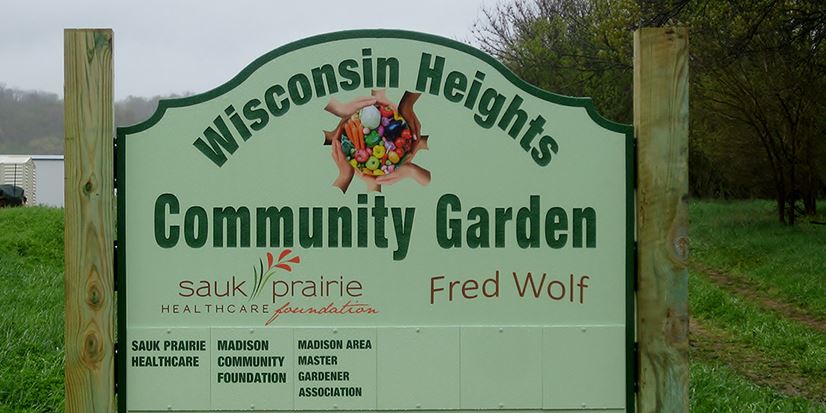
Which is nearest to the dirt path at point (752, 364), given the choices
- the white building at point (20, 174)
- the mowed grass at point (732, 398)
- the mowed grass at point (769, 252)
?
the mowed grass at point (732, 398)

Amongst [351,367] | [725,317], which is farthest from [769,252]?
[351,367]

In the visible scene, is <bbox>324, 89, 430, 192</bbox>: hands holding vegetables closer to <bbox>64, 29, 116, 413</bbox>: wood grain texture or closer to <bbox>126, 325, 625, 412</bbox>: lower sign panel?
<bbox>126, 325, 625, 412</bbox>: lower sign panel

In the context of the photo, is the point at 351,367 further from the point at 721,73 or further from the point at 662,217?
the point at 721,73

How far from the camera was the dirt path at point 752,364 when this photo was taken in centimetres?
938

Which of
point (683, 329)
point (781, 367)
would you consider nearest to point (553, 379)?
point (683, 329)

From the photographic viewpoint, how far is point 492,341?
4.12 m

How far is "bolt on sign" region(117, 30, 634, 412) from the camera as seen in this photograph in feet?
13.5

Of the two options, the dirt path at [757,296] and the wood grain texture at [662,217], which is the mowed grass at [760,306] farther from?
the wood grain texture at [662,217]

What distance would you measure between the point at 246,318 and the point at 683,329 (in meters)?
1.86

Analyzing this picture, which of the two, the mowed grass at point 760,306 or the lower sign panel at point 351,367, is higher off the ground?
the lower sign panel at point 351,367

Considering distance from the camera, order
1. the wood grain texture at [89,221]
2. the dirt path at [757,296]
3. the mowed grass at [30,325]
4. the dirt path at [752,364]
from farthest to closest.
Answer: the dirt path at [757,296] → the dirt path at [752,364] → the mowed grass at [30,325] → the wood grain texture at [89,221]

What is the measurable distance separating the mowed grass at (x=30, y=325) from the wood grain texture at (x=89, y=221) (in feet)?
7.98

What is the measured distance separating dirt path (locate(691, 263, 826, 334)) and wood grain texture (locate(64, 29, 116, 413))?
1110 cm

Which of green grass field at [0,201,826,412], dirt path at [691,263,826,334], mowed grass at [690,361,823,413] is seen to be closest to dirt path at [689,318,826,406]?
green grass field at [0,201,826,412]
